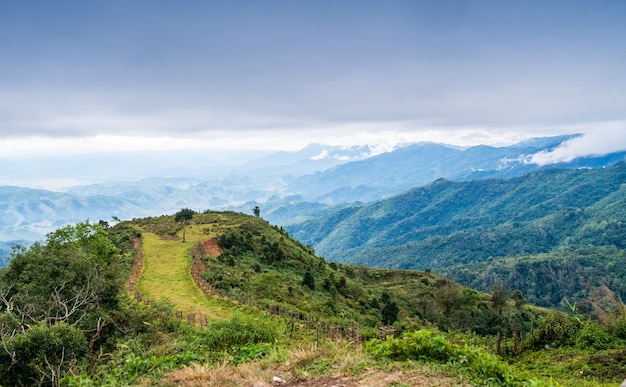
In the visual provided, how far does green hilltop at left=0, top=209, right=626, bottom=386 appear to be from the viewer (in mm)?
8875

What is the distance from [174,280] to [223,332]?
18454mm

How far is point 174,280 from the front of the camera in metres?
29.8

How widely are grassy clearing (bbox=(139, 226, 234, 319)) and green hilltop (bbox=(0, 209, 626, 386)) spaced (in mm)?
131

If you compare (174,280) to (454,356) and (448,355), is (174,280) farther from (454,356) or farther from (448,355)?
(454,356)

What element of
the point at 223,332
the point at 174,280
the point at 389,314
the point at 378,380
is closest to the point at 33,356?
the point at 223,332

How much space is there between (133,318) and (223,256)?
2090cm

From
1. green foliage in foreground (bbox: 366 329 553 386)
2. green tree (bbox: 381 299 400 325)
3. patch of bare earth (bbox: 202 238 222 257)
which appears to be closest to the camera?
green foliage in foreground (bbox: 366 329 553 386)

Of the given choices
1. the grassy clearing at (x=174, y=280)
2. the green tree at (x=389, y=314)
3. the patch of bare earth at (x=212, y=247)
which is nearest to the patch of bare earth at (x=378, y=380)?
the grassy clearing at (x=174, y=280)

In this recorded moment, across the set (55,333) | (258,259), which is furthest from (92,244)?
(258,259)

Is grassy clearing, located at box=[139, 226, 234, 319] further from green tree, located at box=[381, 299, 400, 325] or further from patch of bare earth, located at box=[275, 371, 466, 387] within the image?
green tree, located at box=[381, 299, 400, 325]

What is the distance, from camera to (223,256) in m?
39.7

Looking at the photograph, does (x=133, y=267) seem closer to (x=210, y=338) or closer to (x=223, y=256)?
(x=223, y=256)

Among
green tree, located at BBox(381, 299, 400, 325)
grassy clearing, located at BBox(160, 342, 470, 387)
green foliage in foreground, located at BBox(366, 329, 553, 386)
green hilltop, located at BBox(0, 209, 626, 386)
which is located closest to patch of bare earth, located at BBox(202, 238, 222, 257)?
green hilltop, located at BBox(0, 209, 626, 386)

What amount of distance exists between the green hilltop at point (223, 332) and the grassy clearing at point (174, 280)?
131 mm
